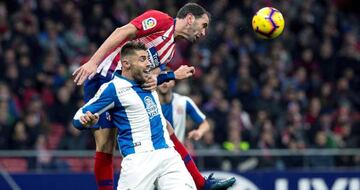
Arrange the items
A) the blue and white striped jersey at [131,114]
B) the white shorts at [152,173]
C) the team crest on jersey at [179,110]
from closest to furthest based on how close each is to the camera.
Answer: the white shorts at [152,173] → the blue and white striped jersey at [131,114] → the team crest on jersey at [179,110]

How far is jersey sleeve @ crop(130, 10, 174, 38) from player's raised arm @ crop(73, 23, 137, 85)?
0.22 feet

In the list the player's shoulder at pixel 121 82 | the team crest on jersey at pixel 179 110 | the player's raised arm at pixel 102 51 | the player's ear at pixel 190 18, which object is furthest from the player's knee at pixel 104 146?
the team crest on jersey at pixel 179 110

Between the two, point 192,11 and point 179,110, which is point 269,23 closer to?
point 192,11

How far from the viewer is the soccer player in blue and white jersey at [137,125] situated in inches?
348

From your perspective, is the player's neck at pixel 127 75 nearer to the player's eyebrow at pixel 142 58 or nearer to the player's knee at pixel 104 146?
the player's eyebrow at pixel 142 58

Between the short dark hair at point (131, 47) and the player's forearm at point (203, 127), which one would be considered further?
the player's forearm at point (203, 127)

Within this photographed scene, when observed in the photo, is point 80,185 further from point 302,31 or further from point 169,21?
point 302,31

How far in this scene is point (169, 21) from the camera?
9.74 metres

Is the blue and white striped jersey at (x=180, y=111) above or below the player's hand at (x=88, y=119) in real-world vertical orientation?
below

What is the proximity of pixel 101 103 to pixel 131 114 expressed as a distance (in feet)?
1.02

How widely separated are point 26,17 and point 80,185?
4.07m

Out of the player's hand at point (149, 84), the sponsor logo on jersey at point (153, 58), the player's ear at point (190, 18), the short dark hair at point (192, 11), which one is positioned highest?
the short dark hair at point (192, 11)

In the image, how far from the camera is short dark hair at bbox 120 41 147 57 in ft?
29.6

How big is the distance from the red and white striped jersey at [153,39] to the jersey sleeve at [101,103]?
77 centimetres
